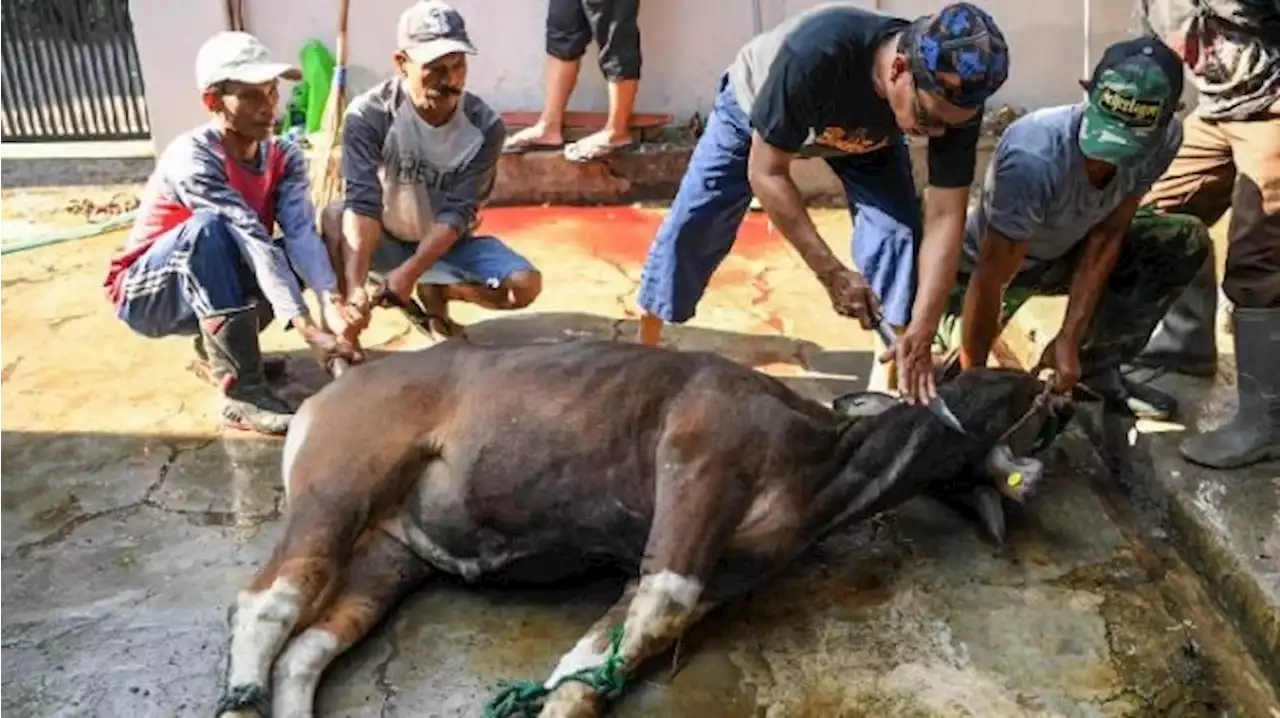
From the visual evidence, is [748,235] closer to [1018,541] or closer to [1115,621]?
[1018,541]

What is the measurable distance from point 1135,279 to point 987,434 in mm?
1045

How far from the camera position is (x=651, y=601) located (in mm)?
3174

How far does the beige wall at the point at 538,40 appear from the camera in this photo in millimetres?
6930

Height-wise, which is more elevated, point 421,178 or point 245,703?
point 421,178

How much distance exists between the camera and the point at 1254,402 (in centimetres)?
401

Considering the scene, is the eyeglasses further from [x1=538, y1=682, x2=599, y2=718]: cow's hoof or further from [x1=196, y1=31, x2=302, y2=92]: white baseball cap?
[x1=196, y1=31, x2=302, y2=92]: white baseball cap

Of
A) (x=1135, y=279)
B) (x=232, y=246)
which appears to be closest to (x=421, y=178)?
(x=232, y=246)

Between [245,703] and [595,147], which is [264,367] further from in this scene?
[595,147]

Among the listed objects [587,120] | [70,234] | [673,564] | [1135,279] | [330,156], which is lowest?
[673,564]

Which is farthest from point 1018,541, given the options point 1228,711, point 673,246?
point 673,246

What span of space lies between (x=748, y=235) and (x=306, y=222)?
8.10 ft

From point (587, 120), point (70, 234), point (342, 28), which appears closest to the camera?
point (70, 234)

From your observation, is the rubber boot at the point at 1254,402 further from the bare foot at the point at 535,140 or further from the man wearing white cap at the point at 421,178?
the bare foot at the point at 535,140

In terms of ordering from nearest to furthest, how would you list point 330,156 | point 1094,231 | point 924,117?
point 924,117, point 1094,231, point 330,156
